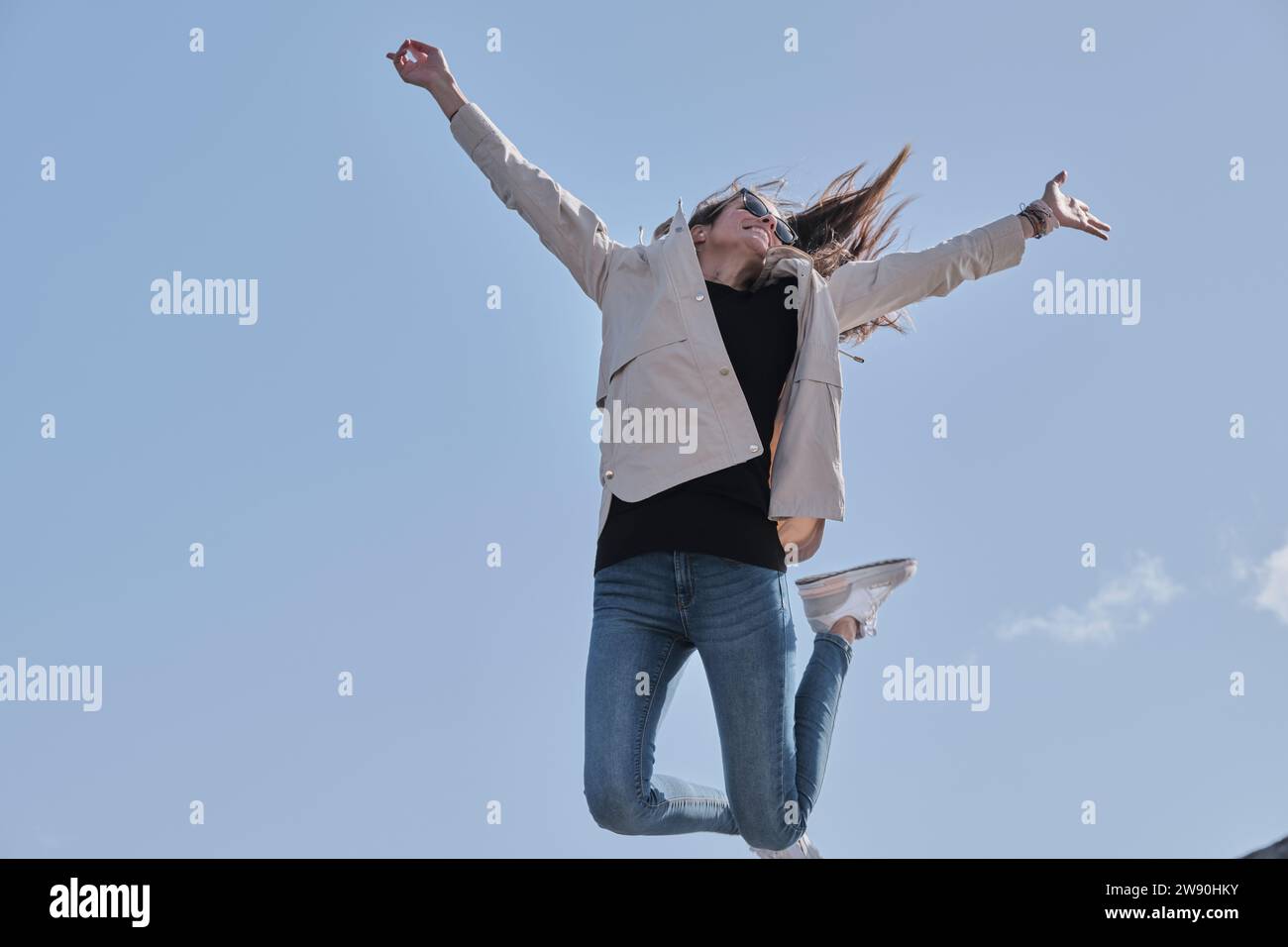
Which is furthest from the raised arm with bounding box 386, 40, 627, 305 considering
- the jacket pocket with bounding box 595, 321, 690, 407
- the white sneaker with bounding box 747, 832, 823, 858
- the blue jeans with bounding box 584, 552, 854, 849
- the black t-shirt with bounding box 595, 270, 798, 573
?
the white sneaker with bounding box 747, 832, 823, 858

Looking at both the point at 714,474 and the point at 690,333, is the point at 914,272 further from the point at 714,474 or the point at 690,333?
the point at 714,474

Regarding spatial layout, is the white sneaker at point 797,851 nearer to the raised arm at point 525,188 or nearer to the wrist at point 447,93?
the raised arm at point 525,188

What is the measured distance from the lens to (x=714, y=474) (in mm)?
5160

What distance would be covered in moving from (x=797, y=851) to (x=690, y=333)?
7.42ft

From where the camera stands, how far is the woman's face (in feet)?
18.5

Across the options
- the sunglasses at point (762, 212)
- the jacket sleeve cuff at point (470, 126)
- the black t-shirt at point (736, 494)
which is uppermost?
the jacket sleeve cuff at point (470, 126)

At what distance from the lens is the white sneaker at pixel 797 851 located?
562 centimetres

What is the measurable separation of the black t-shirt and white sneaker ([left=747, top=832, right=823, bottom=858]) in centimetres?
122

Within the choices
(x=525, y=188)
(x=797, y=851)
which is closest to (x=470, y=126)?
(x=525, y=188)

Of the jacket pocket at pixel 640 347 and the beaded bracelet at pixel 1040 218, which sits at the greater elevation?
the beaded bracelet at pixel 1040 218

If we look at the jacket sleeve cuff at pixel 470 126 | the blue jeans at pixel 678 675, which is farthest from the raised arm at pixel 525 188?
the blue jeans at pixel 678 675

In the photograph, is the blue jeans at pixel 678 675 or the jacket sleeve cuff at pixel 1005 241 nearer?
the blue jeans at pixel 678 675
